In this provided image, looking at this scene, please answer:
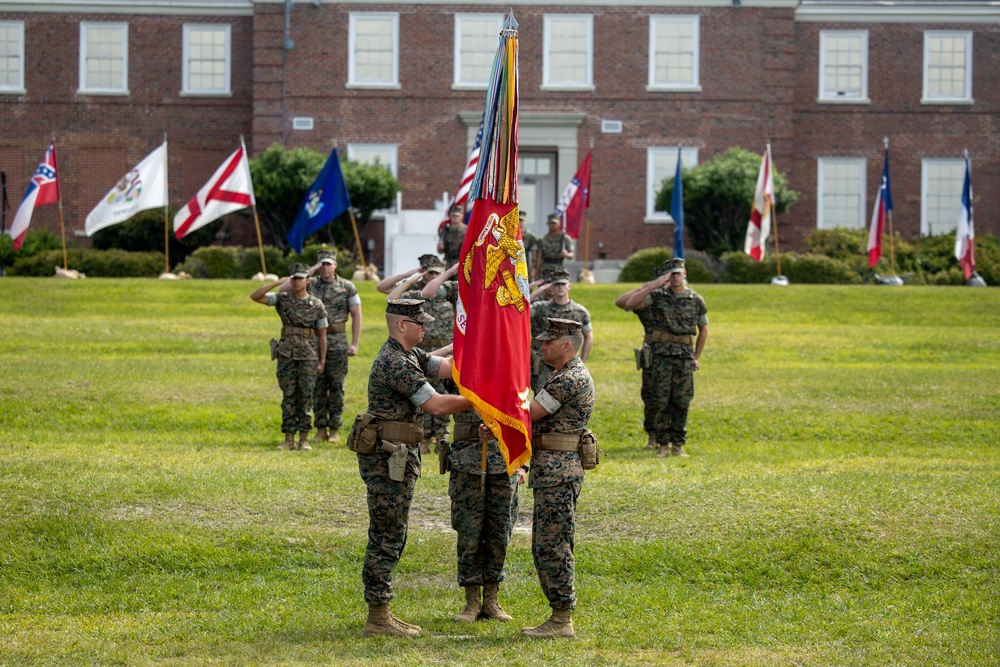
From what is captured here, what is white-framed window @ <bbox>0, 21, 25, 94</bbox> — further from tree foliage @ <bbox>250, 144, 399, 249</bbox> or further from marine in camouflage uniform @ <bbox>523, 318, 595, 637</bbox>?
marine in camouflage uniform @ <bbox>523, 318, 595, 637</bbox>

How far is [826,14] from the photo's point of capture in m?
39.2

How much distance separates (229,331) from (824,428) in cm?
1050

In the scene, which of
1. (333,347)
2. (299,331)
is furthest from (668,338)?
(299,331)

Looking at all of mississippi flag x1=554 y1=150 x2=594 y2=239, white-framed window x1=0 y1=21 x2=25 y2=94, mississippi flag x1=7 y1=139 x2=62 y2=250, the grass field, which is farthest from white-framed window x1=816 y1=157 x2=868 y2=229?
white-framed window x1=0 y1=21 x2=25 y2=94

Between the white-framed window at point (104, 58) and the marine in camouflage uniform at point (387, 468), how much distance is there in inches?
1291

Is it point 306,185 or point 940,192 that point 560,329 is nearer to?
point 306,185

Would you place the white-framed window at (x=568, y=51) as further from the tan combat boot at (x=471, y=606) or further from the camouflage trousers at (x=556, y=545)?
the camouflage trousers at (x=556, y=545)

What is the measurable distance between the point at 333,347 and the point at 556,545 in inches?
297

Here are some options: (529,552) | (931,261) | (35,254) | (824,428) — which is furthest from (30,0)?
(529,552)

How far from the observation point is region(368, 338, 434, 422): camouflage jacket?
9.01 m

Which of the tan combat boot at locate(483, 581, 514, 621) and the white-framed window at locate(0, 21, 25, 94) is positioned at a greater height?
the white-framed window at locate(0, 21, 25, 94)

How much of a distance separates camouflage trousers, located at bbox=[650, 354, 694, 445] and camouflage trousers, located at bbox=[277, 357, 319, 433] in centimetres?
385

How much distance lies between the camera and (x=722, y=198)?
3581 centimetres

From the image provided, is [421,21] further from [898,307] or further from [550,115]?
[898,307]
